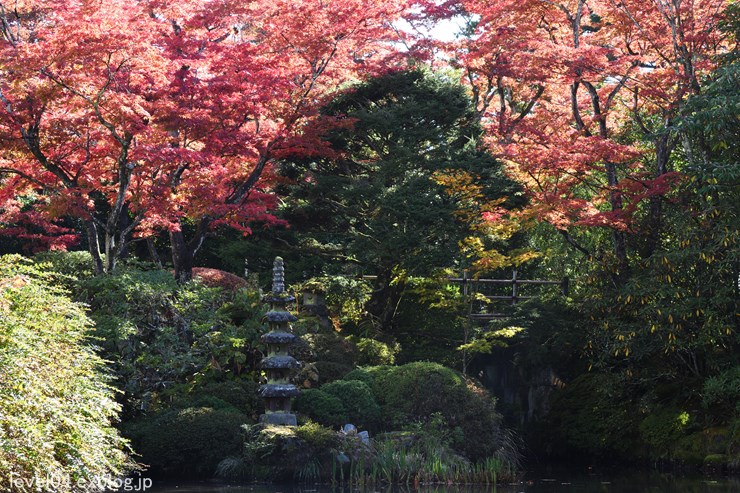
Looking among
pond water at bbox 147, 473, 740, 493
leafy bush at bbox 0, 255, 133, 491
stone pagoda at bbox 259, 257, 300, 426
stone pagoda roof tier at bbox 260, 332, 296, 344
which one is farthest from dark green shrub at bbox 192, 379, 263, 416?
leafy bush at bbox 0, 255, 133, 491

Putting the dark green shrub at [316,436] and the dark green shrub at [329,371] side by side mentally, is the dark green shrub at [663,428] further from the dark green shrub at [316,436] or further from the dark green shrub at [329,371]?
the dark green shrub at [316,436]

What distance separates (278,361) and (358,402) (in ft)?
4.62

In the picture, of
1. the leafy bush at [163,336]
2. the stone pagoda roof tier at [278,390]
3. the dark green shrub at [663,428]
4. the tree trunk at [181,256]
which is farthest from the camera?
the tree trunk at [181,256]

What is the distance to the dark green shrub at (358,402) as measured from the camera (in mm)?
13633

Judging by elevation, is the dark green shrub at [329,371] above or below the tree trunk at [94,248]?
below

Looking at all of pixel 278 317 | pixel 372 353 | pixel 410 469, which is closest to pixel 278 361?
pixel 278 317

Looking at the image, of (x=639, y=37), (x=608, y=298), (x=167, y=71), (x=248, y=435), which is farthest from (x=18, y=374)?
(x=639, y=37)

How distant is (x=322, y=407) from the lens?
1367 centimetres

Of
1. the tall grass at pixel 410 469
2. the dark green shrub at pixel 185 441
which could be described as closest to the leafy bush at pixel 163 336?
the dark green shrub at pixel 185 441

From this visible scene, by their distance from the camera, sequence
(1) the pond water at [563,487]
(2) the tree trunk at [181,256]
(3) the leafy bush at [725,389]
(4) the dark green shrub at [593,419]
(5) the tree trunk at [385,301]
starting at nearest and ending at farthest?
(1) the pond water at [563,487], (3) the leafy bush at [725,389], (4) the dark green shrub at [593,419], (2) the tree trunk at [181,256], (5) the tree trunk at [385,301]

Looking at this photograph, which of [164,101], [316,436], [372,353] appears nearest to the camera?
[316,436]

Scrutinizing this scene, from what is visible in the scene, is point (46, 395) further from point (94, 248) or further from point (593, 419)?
point (593, 419)

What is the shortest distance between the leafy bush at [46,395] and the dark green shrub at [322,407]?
447 centimetres

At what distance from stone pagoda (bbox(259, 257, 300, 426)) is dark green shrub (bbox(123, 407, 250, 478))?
2.41 feet
